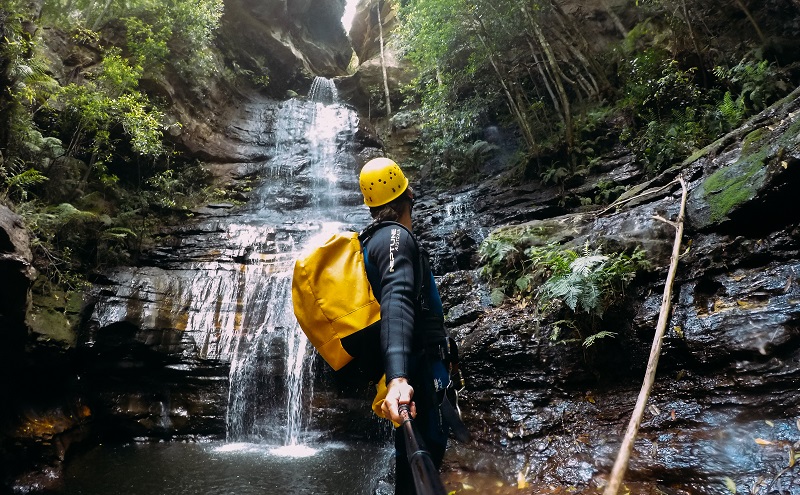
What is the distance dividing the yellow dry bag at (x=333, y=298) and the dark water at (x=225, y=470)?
9.31 feet

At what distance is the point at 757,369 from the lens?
349 cm

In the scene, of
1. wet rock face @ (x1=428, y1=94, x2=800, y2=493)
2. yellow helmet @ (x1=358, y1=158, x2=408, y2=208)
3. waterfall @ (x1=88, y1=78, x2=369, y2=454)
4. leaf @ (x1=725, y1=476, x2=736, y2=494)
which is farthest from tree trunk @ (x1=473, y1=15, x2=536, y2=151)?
yellow helmet @ (x1=358, y1=158, x2=408, y2=208)

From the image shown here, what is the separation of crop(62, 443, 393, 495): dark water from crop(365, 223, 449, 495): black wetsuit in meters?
2.49

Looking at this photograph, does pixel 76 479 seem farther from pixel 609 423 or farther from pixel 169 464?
pixel 609 423

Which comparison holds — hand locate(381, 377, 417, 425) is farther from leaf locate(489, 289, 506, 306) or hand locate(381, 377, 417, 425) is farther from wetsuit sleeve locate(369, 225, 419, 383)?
leaf locate(489, 289, 506, 306)

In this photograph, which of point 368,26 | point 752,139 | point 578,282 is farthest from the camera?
point 368,26

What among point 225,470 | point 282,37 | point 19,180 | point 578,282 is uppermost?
point 282,37

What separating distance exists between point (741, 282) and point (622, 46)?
8.75 metres

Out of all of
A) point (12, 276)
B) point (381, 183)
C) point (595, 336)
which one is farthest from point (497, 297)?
point (12, 276)

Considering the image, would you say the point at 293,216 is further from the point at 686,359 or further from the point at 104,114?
the point at 686,359

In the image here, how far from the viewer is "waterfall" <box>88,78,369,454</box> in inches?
288

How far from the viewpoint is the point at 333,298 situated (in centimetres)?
187

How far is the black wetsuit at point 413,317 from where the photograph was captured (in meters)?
1.74

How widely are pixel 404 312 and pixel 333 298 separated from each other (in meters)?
0.35
